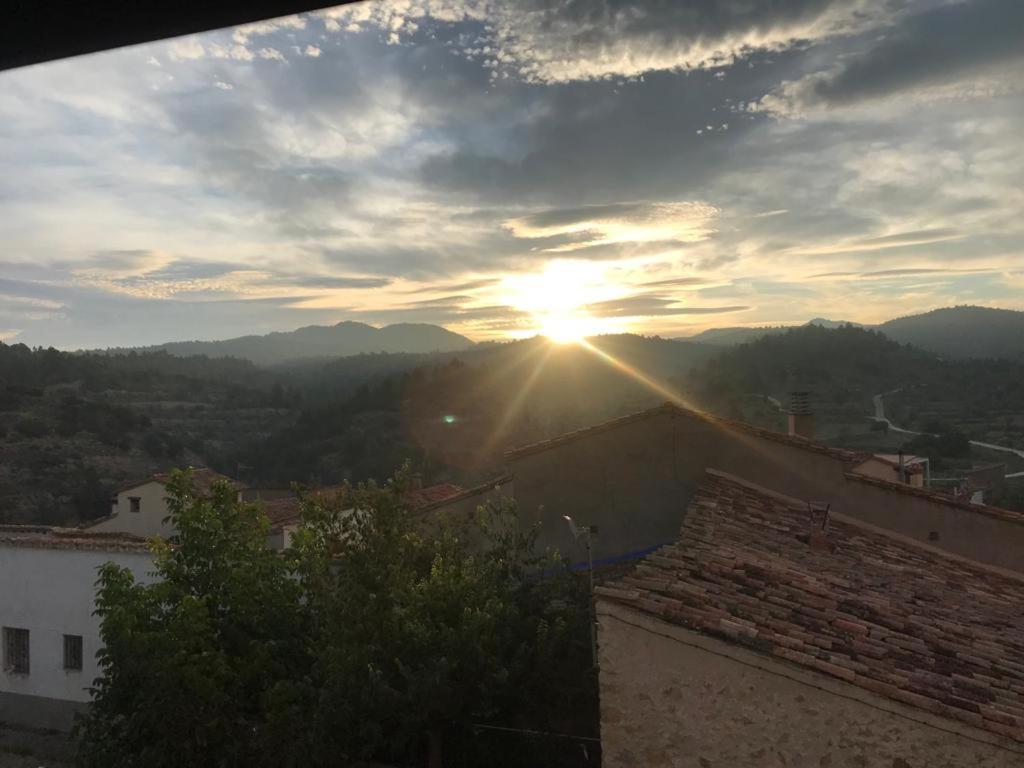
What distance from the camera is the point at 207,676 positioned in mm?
9188

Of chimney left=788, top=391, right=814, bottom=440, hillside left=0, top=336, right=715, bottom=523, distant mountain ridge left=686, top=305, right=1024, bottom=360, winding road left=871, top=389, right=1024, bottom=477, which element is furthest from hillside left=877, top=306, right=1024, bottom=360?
chimney left=788, top=391, right=814, bottom=440

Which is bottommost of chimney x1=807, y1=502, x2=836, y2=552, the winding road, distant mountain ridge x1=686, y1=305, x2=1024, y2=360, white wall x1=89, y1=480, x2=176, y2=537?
white wall x1=89, y1=480, x2=176, y2=537

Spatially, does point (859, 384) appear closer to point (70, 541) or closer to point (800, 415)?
point (800, 415)

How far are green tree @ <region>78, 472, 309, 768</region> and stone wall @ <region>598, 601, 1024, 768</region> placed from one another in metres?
5.28

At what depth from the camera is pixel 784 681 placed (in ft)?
14.5

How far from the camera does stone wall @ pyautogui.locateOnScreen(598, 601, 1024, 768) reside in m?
4.21

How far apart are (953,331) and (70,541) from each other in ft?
305

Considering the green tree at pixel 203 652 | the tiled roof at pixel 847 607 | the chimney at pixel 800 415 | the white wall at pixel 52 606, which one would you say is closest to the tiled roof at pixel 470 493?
the green tree at pixel 203 652

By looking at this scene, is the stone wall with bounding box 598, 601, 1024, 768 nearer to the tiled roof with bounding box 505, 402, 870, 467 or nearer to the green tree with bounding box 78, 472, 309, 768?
the green tree with bounding box 78, 472, 309, 768

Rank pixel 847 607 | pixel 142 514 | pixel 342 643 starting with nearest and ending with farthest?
pixel 847 607 < pixel 342 643 < pixel 142 514

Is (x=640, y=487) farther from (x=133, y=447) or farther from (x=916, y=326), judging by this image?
(x=916, y=326)

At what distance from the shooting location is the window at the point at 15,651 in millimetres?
17266

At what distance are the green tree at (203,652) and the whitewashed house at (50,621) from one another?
668 centimetres

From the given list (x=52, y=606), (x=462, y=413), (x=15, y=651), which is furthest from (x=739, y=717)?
(x=462, y=413)
